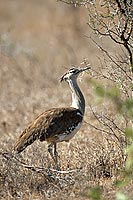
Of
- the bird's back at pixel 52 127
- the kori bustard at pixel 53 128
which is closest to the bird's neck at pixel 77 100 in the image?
the kori bustard at pixel 53 128

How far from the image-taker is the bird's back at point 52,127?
267 inches

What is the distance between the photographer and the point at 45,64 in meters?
15.1

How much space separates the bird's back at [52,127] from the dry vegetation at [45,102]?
0.16 m

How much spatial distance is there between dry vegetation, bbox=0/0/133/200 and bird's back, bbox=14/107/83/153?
6.4 inches

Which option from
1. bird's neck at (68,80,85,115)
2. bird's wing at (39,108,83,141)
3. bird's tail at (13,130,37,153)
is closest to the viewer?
bird's tail at (13,130,37,153)

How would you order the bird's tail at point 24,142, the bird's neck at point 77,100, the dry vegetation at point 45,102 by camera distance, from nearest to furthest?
1. the dry vegetation at point 45,102
2. the bird's tail at point 24,142
3. the bird's neck at point 77,100

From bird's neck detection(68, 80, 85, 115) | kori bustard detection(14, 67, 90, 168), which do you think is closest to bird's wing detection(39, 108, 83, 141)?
kori bustard detection(14, 67, 90, 168)

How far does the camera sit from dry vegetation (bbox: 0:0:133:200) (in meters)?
6.06

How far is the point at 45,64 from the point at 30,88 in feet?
6.12

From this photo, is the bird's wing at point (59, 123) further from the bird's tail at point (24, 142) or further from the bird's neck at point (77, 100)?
the bird's neck at point (77, 100)

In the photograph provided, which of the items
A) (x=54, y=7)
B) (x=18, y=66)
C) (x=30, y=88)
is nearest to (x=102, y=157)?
(x=30, y=88)

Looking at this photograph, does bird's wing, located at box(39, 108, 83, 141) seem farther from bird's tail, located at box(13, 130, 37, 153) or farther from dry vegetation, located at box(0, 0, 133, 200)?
dry vegetation, located at box(0, 0, 133, 200)

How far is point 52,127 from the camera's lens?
270 inches

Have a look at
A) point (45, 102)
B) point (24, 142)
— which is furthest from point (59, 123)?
point (45, 102)
